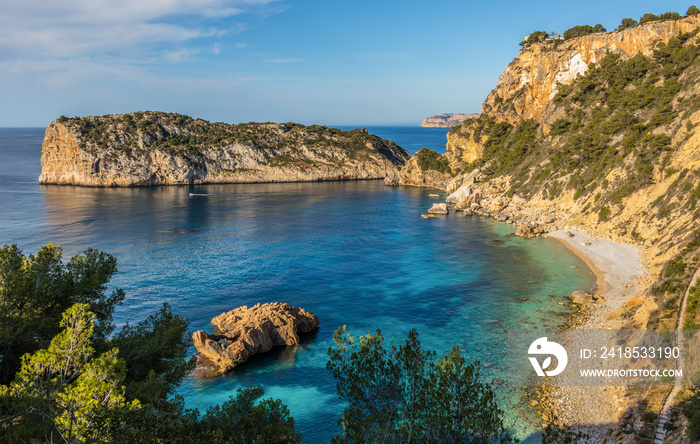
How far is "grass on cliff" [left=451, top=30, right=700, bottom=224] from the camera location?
5141 cm

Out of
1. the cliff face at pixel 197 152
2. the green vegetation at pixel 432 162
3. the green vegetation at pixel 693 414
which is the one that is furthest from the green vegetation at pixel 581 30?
the green vegetation at pixel 693 414

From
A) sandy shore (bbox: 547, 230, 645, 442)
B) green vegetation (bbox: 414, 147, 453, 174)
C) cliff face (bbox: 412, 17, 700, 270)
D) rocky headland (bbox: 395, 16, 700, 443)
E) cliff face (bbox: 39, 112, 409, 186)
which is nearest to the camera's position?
sandy shore (bbox: 547, 230, 645, 442)

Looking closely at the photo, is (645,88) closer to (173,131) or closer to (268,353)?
(268,353)

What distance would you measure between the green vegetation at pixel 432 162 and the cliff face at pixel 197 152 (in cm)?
2100

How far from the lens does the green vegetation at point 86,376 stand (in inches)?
477

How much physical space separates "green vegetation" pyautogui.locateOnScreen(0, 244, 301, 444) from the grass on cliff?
4413 cm

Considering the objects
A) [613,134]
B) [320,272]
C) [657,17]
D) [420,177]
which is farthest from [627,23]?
[320,272]

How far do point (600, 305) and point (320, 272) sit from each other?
88.1ft

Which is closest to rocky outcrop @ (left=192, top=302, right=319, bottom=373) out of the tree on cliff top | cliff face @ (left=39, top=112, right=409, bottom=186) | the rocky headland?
the tree on cliff top

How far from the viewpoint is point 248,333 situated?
30.2 meters

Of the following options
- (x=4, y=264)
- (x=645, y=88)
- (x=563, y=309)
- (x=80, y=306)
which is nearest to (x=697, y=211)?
(x=563, y=309)

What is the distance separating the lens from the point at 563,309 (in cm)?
3497

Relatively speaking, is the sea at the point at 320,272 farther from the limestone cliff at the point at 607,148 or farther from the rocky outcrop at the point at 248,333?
the limestone cliff at the point at 607,148

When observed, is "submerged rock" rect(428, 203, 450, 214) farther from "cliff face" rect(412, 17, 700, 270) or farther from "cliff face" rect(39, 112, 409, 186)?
"cliff face" rect(39, 112, 409, 186)
